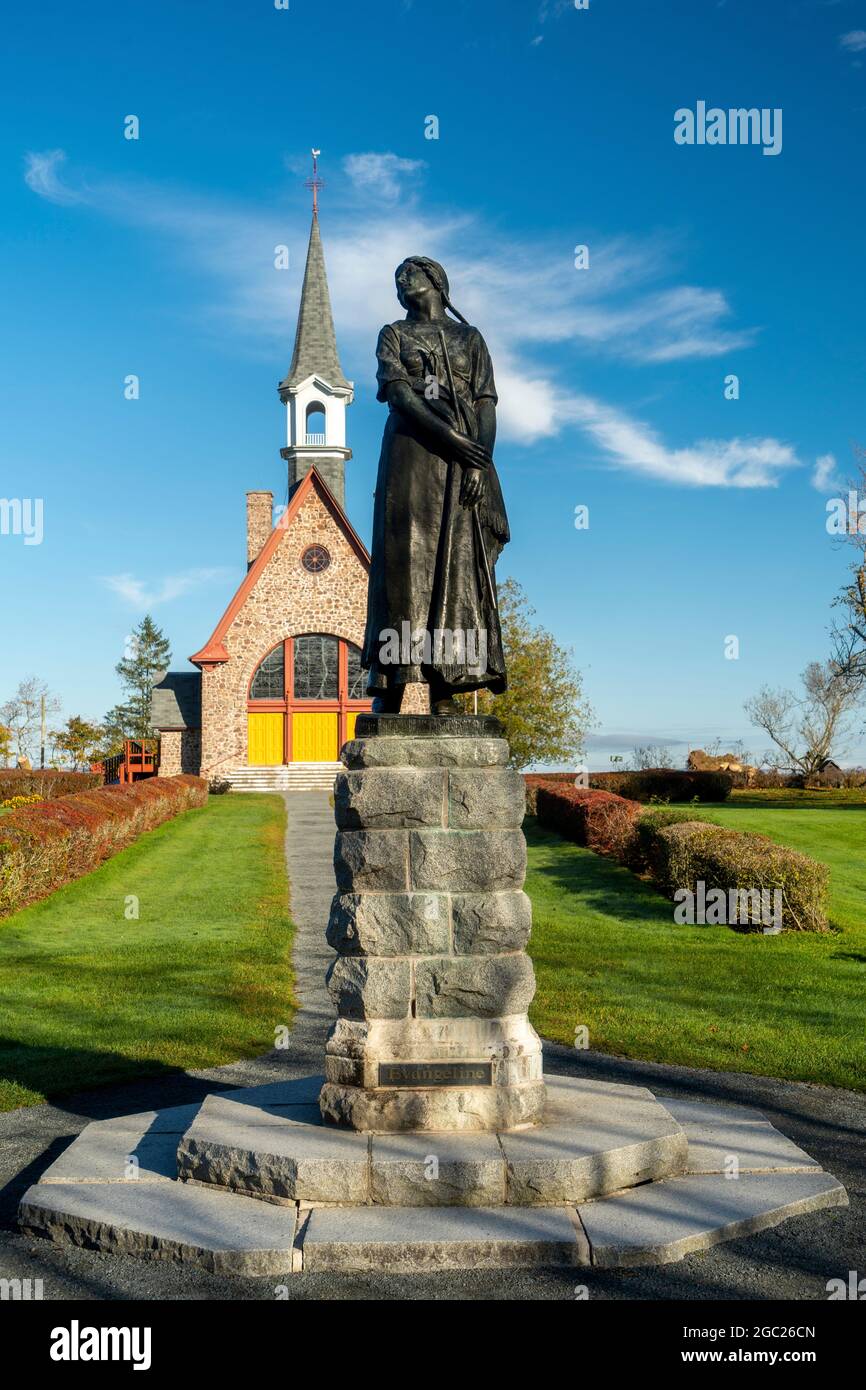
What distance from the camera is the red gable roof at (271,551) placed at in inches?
1455

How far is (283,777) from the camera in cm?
3684

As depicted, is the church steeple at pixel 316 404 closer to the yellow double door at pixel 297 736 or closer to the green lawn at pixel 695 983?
the yellow double door at pixel 297 736

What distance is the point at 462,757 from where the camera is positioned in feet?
18.8

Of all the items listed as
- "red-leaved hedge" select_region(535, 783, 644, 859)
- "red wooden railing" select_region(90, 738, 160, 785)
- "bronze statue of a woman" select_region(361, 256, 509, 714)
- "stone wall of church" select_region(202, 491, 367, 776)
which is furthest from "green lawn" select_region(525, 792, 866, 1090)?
"red wooden railing" select_region(90, 738, 160, 785)

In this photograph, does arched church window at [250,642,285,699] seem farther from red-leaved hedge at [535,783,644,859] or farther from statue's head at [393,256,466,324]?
statue's head at [393,256,466,324]

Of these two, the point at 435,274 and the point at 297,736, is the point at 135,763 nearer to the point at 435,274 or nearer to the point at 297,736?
the point at 297,736

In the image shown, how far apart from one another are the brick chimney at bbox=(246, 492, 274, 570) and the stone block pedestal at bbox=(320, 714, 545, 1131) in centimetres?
3645

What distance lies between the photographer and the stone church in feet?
122

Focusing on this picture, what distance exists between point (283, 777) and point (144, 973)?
84.9 ft

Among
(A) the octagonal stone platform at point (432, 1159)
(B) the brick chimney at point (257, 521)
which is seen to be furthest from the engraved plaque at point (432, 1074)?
(B) the brick chimney at point (257, 521)

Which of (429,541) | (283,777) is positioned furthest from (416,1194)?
(283,777)
